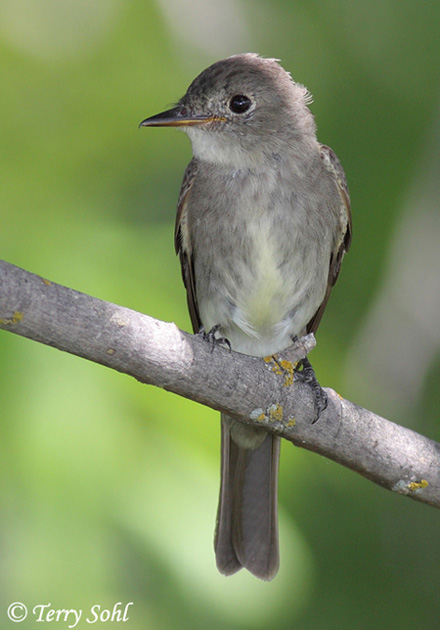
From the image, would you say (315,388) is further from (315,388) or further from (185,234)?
(185,234)

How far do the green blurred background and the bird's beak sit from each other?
0.80ft

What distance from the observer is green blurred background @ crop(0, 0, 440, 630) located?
101 inches

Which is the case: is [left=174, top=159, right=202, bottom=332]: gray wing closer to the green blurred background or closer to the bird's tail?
the green blurred background

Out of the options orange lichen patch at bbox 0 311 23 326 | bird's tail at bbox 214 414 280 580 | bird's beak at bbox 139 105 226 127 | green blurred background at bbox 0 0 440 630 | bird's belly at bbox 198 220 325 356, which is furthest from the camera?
bird's belly at bbox 198 220 325 356

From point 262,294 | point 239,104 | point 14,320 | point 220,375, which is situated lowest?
point 14,320

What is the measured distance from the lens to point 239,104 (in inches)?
146

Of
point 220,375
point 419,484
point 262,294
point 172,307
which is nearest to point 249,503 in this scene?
A: point 262,294

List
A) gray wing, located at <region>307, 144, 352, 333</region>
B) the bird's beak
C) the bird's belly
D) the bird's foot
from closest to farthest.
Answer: the bird's foot
the bird's beak
the bird's belly
gray wing, located at <region>307, 144, 352, 333</region>

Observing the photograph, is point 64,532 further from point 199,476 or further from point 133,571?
point 199,476

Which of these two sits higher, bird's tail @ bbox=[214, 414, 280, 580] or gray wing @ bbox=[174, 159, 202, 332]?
gray wing @ bbox=[174, 159, 202, 332]

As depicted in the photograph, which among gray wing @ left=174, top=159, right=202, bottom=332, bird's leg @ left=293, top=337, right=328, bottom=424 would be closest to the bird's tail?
bird's leg @ left=293, top=337, right=328, bottom=424

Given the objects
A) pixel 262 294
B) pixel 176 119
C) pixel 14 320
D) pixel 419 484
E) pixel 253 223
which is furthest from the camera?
pixel 262 294

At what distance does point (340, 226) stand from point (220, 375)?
141 centimetres

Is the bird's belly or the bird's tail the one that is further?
the bird's belly
